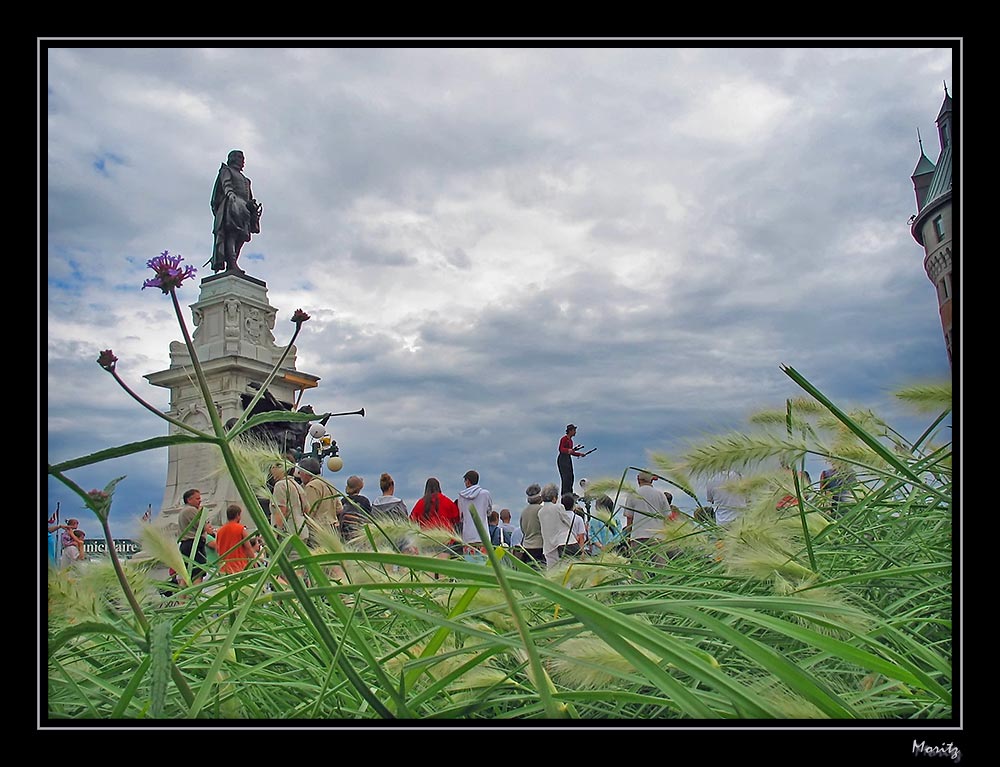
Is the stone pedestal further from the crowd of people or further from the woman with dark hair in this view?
the crowd of people

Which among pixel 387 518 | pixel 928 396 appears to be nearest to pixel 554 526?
pixel 387 518

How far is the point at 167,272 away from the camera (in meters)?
0.83

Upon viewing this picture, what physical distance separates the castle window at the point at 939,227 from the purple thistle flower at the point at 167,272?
83 cm

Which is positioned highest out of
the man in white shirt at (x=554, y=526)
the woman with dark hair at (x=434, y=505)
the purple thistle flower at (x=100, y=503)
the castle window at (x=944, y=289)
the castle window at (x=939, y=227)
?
the castle window at (x=939, y=227)

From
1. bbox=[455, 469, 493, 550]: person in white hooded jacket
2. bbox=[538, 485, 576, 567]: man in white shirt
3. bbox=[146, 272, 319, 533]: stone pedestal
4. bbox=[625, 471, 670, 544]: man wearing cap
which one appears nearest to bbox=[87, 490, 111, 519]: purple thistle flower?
bbox=[455, 469, 493, 550]: person in white hooded jacket

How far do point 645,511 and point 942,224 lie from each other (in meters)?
0.64

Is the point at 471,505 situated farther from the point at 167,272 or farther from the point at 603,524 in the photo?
the point at 603,524

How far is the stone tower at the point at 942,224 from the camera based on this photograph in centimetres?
89

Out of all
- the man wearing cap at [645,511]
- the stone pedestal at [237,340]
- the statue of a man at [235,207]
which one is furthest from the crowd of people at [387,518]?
the statue of a man at [235,207]

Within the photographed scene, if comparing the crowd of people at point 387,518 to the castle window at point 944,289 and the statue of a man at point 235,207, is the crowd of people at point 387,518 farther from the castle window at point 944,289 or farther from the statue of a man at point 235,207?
the statue of a man at point 235,207
